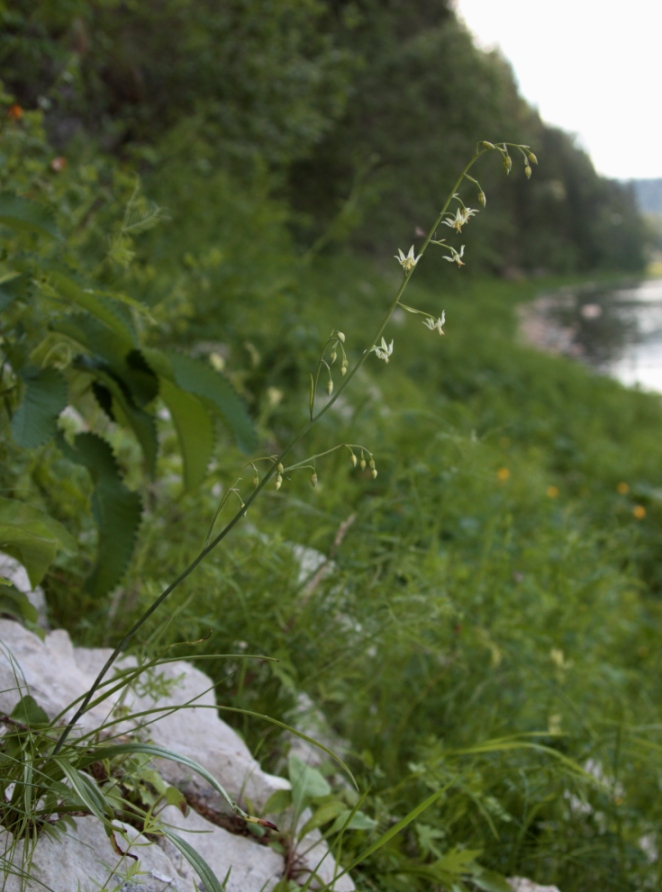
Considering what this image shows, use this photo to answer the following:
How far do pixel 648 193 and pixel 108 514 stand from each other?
6748cm

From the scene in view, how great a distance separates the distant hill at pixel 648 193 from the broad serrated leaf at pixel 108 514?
176ft

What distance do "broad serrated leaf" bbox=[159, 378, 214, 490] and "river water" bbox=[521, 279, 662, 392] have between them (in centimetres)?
1107

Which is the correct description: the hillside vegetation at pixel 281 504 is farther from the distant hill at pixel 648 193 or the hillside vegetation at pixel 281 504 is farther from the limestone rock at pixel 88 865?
the distant hill at pixel 648 193

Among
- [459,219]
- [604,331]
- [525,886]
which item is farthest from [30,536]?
[604,331]

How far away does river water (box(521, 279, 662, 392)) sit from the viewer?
15578 millimetres

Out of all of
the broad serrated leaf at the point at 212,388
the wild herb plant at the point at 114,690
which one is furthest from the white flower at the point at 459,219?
the broad serrated leaf at the point at 212,388

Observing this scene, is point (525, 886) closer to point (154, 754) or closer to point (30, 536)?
point (154, 754)

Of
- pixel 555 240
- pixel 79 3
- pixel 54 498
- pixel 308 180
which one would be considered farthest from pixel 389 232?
pixel 555 240

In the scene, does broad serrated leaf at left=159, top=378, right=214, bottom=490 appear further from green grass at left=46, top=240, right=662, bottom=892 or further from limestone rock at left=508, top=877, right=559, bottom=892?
limestone rock at left=508, top=877, right=559, bottom=892

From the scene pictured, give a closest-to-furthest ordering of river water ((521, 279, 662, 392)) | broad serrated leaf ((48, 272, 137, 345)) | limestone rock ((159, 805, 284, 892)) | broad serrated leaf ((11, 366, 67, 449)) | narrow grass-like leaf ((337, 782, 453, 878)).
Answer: narrow grass-like leaf ((337, 782, 453, 878)) < limestone rock ((159, 805, 284, 892)) < broad serrated leaf ((11, 366, 67, 449)) < broad serrated leaf ((48, 272, 137, 345)) < river water ((521, 279, 662, 392))

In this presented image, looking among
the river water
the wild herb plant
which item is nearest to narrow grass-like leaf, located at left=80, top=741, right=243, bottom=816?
the wild herb plant

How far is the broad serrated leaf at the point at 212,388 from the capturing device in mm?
1363

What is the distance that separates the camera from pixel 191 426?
4.80ft

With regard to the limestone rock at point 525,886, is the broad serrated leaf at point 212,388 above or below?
above
